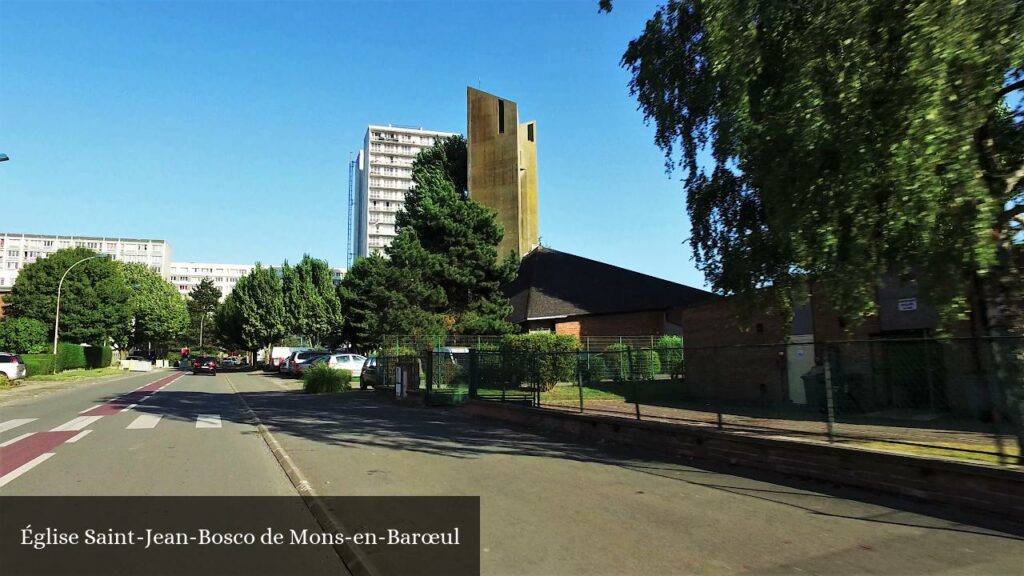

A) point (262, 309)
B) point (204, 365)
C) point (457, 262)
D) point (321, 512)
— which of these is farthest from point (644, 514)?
point (262, 309)

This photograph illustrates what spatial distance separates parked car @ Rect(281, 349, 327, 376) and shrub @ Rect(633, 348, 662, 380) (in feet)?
94.2

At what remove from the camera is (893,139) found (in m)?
7.14

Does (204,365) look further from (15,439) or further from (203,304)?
(203,304)

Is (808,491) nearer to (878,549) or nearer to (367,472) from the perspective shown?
(878,549)

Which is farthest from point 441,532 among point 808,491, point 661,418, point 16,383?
point 16,383

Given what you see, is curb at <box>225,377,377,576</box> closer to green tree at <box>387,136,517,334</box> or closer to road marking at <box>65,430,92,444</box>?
road marking at <box>65,430,92,444</box>

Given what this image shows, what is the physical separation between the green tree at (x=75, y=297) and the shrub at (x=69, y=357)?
2.45 meters

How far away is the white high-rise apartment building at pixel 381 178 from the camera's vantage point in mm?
149125

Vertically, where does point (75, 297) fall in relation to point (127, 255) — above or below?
below

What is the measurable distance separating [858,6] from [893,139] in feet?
5.71

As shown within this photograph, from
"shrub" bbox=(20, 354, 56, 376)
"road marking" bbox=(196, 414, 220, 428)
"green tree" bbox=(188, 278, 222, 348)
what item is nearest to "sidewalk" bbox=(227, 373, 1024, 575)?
"road marking" bbox=(196, 414, 220, 428)

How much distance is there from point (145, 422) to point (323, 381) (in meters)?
11.8
